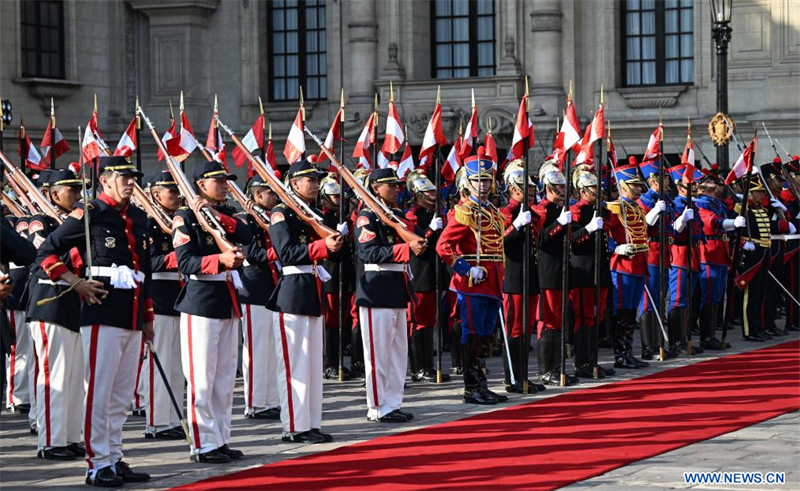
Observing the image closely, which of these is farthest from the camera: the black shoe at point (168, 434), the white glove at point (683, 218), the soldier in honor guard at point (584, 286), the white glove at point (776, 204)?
the white glove at point (776, 204)

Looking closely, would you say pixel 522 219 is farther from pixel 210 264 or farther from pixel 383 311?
pixel 210 264

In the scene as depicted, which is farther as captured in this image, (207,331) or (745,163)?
(745,163)

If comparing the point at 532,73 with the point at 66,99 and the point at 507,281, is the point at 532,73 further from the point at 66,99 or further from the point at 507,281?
the point at 507,281

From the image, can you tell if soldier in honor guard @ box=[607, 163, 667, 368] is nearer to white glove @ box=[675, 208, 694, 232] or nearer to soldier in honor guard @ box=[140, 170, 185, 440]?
white glove @ box=[675, 208, 694, 232]

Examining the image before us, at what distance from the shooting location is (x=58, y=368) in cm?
1009

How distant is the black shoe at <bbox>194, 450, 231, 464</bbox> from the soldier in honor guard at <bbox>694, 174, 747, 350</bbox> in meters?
8.01

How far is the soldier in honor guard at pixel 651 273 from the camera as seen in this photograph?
15383 millimetres

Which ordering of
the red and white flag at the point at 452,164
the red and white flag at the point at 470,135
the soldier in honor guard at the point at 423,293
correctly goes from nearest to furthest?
1. the red and white flag at the point at 470,135
2. the soldier in honor guard at the point at 423,293
3. the red and white flag at the point at 452,164

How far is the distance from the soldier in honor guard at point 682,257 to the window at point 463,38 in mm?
11227

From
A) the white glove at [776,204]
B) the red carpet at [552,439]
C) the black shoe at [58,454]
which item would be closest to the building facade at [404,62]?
the white glove at [776,204]

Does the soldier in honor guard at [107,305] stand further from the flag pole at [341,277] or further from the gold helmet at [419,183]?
the flag pole at [341,277]

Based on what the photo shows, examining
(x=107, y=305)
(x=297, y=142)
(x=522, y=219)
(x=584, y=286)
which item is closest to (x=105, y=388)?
(x=107, y=305)

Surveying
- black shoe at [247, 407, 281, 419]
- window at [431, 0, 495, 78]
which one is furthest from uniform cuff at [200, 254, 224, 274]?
window at [431, 0, 495, 78]

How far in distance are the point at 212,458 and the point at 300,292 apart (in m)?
1.45
